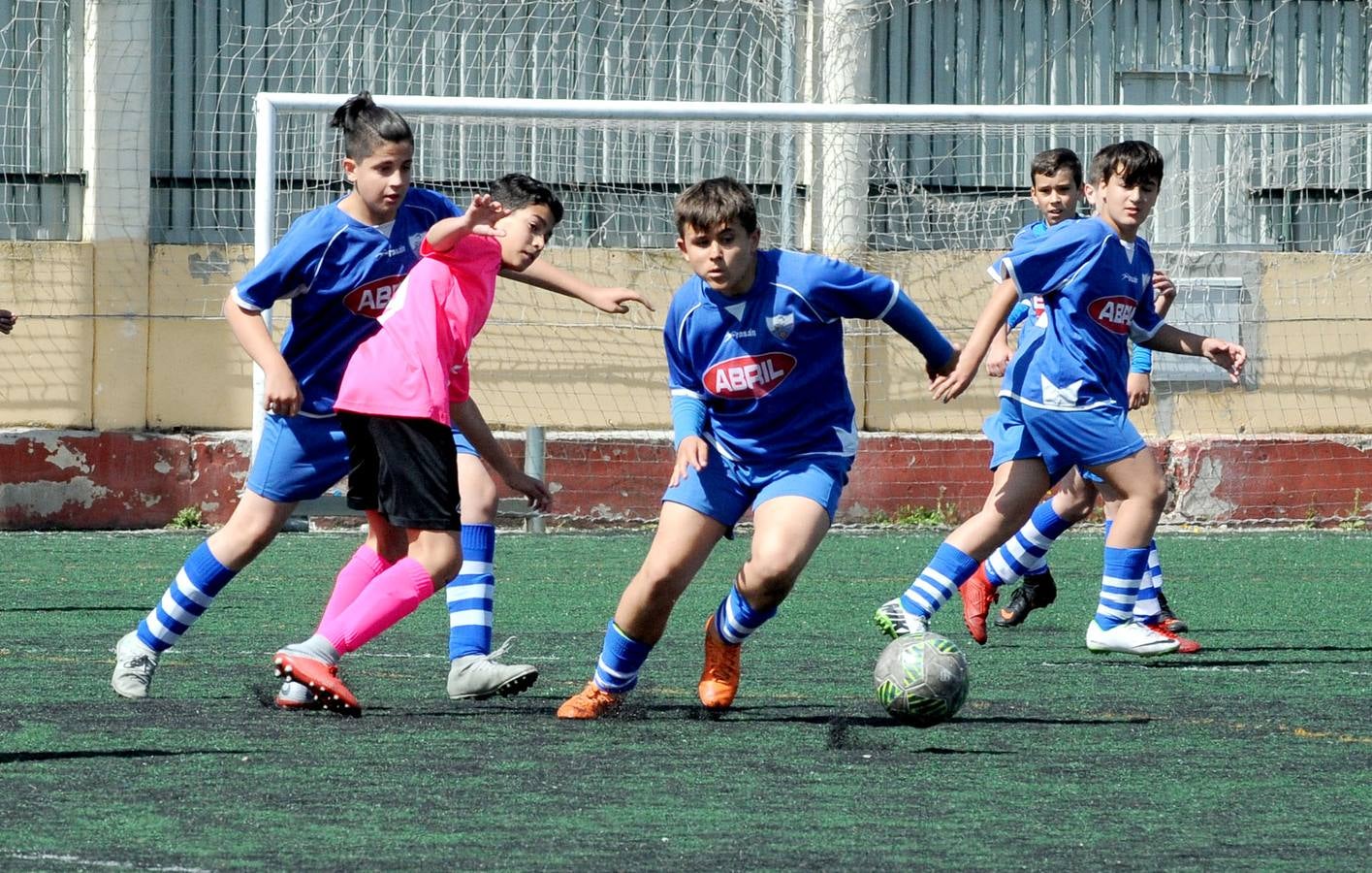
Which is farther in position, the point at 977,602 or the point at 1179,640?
the point at 977,602

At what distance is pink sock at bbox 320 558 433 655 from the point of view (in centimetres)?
482

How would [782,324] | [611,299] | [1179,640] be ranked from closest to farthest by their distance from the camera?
[782,324]
[611,299]
[1179,640]

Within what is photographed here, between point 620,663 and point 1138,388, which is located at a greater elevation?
point 1138,388

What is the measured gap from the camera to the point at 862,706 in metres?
5.18

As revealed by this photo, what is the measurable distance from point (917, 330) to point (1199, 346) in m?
1.54

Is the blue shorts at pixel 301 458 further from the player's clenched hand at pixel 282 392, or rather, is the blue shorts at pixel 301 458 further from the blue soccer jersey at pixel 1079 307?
the blue soccer jersey at pixel 1079 307

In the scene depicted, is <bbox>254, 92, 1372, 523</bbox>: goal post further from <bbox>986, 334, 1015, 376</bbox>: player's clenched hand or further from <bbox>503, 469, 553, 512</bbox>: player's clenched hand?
<bbox>503, 469, 553, 512</bbox>: player's clenched hand

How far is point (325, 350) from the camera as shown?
16.6 ft

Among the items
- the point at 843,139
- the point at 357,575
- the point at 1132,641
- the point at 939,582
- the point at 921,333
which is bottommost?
the point at 1132,641

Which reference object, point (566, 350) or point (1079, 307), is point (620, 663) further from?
point (566, 350)

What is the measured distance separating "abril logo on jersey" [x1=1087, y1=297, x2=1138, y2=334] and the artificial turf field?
102 centimetres

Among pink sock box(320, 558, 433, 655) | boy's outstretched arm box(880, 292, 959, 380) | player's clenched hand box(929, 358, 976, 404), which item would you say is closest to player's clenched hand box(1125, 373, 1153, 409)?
player's clenched hand box(929, 358, 976, 404)

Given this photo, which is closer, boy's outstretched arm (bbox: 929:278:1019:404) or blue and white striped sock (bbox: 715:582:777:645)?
blue and white striped sock (bbox: 715:582:777:645)

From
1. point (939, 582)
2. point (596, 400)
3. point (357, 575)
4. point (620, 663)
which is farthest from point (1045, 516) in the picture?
point (596, 400)
